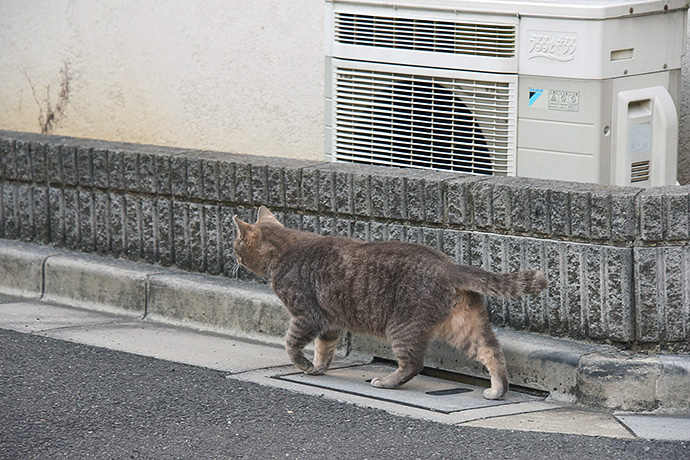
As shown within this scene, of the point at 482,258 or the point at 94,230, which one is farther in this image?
the point at 94,230

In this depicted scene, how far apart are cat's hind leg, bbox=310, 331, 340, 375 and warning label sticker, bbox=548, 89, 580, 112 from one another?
5.77ft

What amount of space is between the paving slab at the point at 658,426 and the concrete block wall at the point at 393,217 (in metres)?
0.43

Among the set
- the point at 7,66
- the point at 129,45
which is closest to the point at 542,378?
the point at 129,45

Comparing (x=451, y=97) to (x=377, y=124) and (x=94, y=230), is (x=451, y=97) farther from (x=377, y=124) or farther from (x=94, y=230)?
(x=94, y=230)

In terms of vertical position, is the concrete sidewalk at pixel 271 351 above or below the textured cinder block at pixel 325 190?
below

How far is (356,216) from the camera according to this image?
240 inches

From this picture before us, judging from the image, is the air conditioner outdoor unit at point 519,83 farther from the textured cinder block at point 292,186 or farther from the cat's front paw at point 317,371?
the cat's front paw at point 317,371

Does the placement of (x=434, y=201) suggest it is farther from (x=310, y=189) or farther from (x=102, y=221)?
(x=102, y=221)

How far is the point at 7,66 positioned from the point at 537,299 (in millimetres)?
5877

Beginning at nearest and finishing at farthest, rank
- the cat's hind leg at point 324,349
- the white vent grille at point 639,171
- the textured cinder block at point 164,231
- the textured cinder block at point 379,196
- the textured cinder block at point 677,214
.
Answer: the textured cinder block at point 677,214 → the cat's hind leg at point 324,349 → the white vent grille at point 639,171 → the textured cinder block at point 379,196 → the textured cinder block at point 164,231

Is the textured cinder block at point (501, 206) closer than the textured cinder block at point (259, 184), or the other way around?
the textured cinder block at point (501, 206)

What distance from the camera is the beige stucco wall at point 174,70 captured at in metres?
7.79

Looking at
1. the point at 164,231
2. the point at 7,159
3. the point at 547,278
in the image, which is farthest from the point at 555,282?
the point at 7,159

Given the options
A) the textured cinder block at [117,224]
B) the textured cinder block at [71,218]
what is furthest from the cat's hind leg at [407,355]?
the textured cinder block at [71,218]
